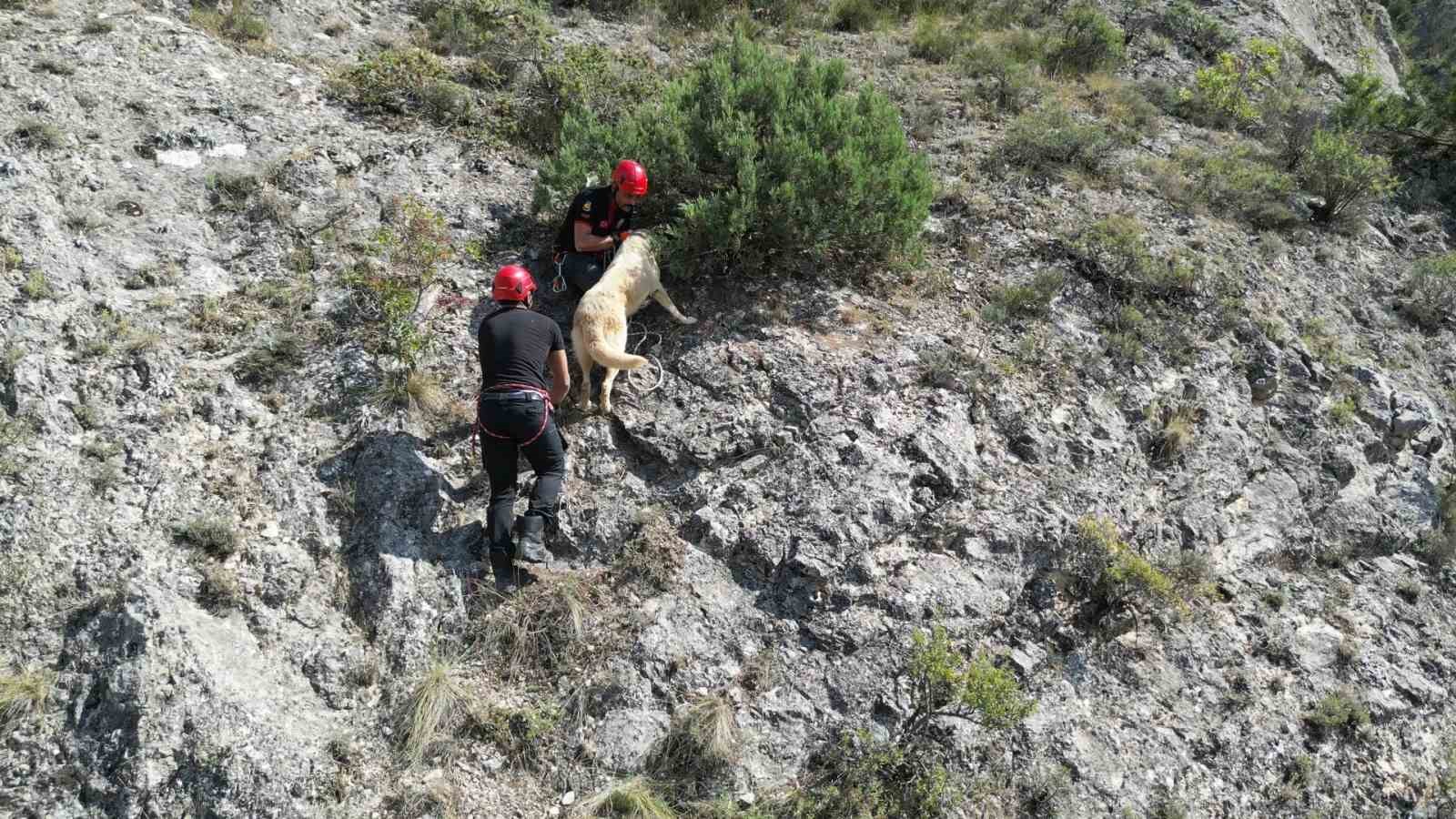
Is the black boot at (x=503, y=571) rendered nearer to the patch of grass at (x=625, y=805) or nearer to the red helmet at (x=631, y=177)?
the patch of grass at (x=625, y=805)

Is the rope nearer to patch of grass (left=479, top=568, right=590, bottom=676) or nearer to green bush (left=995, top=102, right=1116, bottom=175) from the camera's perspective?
patch of grass (left=479, top=568, right=590, bottom=676)

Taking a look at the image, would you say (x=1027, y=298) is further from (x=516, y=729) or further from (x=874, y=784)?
(x=516, y=729)

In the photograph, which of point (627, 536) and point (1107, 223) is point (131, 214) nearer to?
point (627, 536)

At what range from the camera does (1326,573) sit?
6.77m

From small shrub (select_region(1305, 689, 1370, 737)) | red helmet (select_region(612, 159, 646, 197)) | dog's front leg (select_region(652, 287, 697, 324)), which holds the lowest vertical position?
small shrub (select_region(1305, 689, 1370, 737))

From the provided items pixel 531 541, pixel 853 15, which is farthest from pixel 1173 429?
pixel 853 15

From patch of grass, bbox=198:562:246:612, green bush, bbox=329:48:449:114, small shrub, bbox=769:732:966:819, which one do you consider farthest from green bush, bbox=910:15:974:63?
patch of grass, bbox=198:562:246:612

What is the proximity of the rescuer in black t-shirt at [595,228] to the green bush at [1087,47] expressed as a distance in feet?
26.1

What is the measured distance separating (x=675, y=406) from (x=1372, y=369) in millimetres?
6738

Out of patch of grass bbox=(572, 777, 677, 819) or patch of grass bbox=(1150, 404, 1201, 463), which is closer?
patch of grass bbox=(572, 777, 677, 819)

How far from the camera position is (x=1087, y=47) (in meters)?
11.9

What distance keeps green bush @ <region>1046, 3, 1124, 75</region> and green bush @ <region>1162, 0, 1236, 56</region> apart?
176 centimetres

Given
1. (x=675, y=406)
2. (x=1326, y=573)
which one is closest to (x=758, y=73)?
(x=675, y=406)

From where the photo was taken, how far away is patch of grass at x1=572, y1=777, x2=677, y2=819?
4.43m
